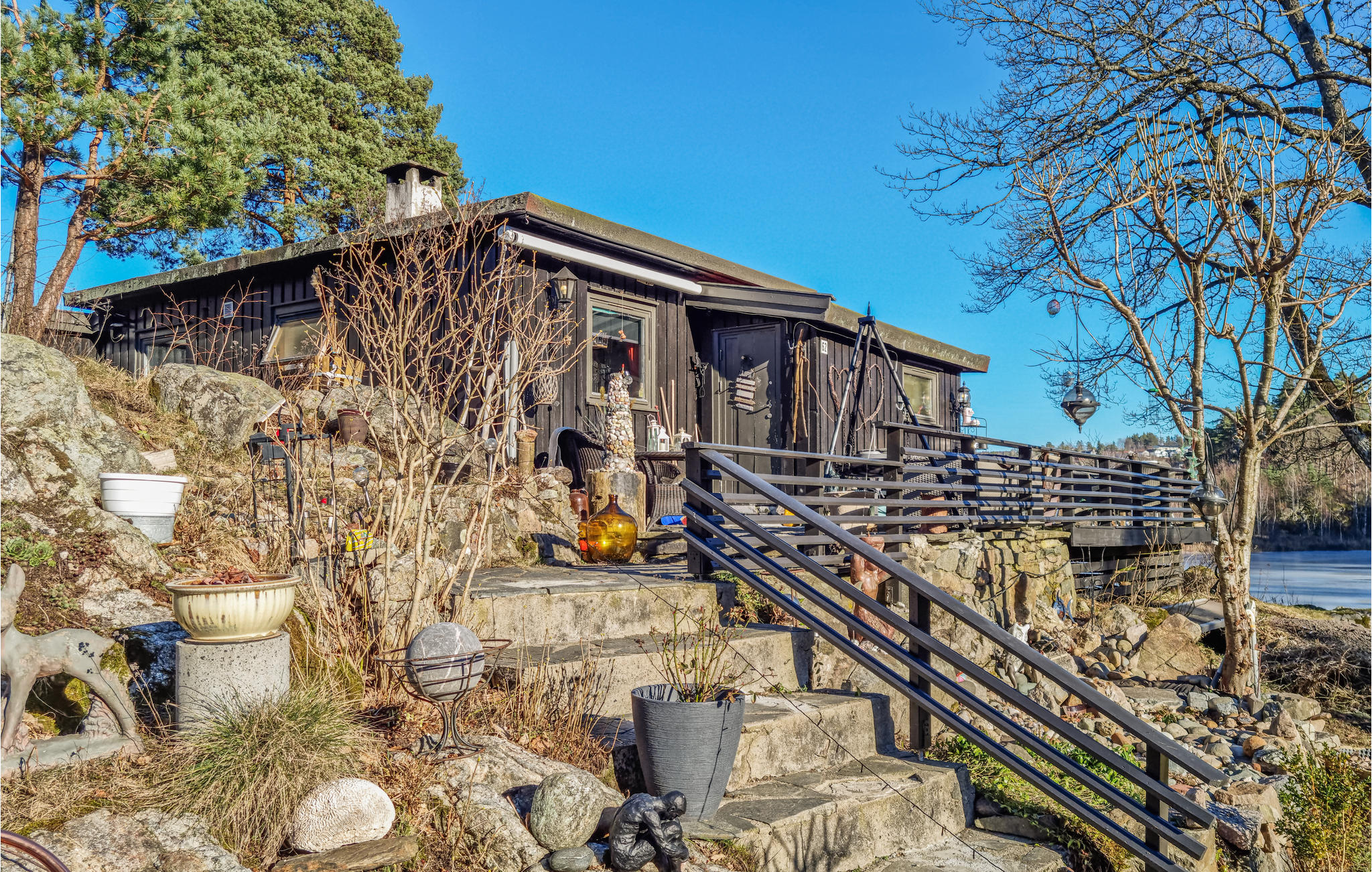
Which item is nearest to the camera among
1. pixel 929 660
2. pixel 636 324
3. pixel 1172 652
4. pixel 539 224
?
pixel 929 660

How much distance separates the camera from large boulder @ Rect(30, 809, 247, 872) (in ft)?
8.63

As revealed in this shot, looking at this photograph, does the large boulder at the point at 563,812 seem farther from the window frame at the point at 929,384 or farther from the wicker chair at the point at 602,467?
the window frame at the point at 929,384

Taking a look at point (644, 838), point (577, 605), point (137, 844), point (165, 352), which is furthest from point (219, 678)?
point (165, 352)

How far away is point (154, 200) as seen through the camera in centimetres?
1115

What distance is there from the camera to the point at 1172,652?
28.1 feet

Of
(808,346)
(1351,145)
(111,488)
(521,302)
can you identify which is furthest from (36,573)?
(1351,145)

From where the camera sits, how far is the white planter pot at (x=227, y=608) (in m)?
3.37

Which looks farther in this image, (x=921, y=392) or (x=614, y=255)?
(x=921, y=392)

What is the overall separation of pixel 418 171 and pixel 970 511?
702 cm

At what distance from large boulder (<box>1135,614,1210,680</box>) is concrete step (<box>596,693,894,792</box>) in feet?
16.8

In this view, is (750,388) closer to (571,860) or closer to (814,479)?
(814,479)

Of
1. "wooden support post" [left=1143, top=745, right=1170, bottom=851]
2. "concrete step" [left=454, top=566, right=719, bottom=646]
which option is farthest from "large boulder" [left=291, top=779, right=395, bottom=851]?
"wooden support post" [left=1143, top=745, right=1170, bottom=851]

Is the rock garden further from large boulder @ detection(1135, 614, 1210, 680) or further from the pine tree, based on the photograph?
the pine tree

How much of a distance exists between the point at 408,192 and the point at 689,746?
27.8ft
